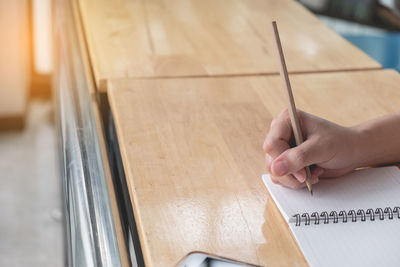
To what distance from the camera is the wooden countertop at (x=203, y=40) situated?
127cm

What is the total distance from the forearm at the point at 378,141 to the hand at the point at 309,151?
18mm

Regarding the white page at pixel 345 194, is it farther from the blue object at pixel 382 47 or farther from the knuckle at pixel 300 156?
the blue object at pixel 382 47

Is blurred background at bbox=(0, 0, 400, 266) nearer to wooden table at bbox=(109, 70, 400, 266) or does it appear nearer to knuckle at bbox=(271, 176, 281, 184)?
wooden table at bbox=(109, 70, 400, 266)

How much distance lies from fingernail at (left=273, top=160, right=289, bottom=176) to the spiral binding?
63 mm

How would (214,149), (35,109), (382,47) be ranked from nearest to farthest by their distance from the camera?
(214,149) → (382,47) → (35,109)

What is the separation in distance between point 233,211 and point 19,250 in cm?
142

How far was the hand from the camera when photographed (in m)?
0.77

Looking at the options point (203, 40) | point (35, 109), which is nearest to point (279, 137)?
point (203, 40)

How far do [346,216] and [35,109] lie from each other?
2386mm

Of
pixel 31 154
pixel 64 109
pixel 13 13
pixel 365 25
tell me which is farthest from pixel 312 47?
pixel 13 13

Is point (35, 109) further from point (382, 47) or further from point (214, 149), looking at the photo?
point (214, 149)

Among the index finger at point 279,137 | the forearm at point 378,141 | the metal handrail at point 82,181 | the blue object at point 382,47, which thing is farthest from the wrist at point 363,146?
the blue object at point 382,47

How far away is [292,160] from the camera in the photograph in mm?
773

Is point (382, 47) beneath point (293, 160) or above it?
beneath
